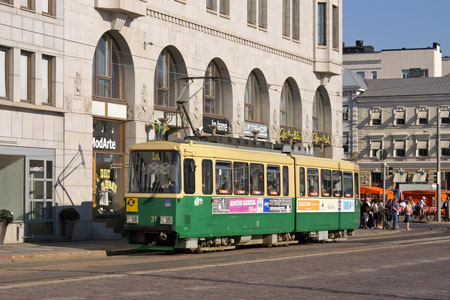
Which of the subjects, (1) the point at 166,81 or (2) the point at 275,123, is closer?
(1) the point at 166,81

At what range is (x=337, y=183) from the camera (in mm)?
34844

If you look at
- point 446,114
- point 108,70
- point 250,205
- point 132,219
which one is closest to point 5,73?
point 108,70

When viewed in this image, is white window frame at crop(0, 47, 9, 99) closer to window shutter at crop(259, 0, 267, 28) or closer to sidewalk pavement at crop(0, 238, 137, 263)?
sidewalk pavement at crop(0, 238, 137, 263)

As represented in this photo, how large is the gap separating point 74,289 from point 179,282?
216cm

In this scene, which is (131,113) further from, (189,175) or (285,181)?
(189,175)

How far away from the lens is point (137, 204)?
25.7 m

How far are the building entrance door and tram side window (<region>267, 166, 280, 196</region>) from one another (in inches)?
289

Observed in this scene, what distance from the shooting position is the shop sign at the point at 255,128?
4394 centimetres

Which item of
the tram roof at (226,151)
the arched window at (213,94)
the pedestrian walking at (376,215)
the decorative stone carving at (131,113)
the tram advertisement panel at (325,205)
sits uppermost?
the arched window at (213,94)

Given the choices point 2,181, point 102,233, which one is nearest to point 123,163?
point 102,233

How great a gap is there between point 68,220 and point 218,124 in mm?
11949

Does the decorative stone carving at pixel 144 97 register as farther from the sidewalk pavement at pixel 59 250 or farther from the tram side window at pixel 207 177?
the tram side window at pixel 207 177

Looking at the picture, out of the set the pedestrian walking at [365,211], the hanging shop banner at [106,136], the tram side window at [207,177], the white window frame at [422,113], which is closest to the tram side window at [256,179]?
the tram side window at [207,177]

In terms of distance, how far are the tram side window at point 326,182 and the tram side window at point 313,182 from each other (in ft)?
1.55
